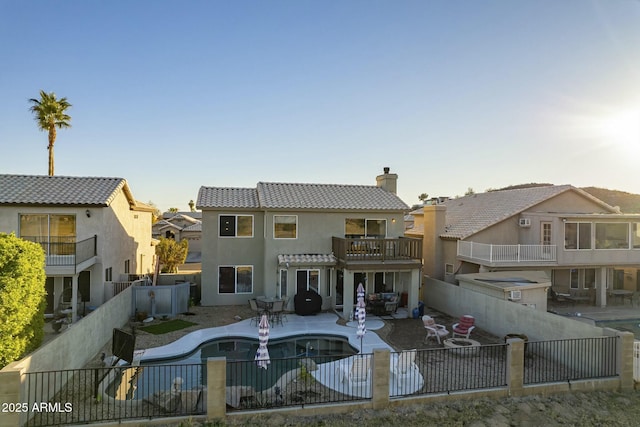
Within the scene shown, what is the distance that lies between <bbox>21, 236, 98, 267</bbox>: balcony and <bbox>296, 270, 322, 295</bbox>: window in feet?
33.9

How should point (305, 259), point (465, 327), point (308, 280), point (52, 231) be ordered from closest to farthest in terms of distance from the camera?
point (465, 327)
point (52, 231)
point (305, 259)
point (308, 280)

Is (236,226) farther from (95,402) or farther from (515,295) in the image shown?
(515,295)

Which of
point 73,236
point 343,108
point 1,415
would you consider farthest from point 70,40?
point 1,415

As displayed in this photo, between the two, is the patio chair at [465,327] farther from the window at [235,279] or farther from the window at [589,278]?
the window at [589,278]

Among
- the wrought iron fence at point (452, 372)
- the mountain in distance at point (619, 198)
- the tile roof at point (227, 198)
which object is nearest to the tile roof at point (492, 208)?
the wrought iron fence at point (452, 372)

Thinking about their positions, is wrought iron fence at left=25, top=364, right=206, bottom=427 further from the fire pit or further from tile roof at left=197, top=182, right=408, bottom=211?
tile roof at left=197, top=182, right=408, bottom=211

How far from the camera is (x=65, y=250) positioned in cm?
1719

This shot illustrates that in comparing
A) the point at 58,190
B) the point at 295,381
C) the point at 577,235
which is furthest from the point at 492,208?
the point at 58,190

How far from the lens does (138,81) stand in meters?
19.9

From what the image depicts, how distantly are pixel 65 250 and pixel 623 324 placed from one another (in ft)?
89.8

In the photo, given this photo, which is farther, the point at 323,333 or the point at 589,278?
the point at 589,278

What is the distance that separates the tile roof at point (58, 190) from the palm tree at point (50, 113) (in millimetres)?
12809

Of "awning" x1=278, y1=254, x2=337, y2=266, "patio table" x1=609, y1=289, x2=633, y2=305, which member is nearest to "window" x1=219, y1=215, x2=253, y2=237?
"awning" x1=278, y1=254, x2=337, y2=266

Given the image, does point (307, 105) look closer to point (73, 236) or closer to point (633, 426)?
point (73, 236)
